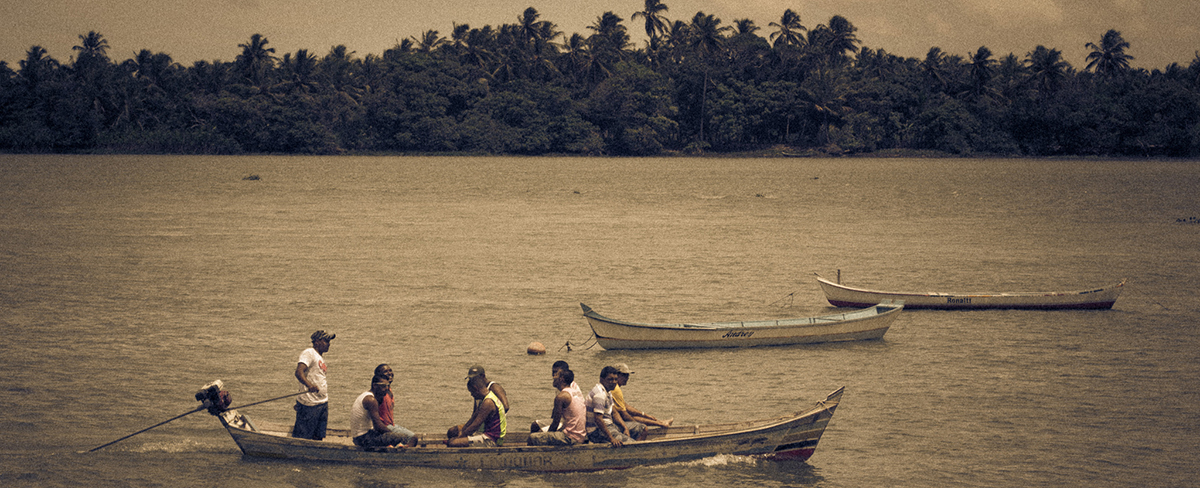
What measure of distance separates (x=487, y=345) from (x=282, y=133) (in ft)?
428

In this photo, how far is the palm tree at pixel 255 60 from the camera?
14875 centimetres

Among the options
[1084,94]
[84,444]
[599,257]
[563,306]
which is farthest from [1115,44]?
[84,444]

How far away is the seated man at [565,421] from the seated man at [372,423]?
1.95 meters

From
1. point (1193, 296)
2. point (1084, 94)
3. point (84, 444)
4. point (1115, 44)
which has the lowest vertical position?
point (84, 444)

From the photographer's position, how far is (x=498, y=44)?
161375 mm

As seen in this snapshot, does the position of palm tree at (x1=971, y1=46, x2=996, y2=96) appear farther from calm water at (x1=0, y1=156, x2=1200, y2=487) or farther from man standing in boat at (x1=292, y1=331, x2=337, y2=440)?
man standing in boat at (x1=292, y1=331, x2=337, y2=440)

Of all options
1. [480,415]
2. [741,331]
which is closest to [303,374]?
[480,415]

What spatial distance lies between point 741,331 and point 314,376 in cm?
1092

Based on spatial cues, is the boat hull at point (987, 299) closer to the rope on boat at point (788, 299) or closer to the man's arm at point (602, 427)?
the rope on boat at point (788, 299)

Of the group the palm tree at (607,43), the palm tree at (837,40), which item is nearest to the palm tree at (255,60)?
the palm tree at (607,43)

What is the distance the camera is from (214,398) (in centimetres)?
1415

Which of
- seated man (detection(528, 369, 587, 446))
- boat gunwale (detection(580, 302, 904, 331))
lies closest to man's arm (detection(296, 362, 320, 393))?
seated man (detection(528, 369, 587, 446))

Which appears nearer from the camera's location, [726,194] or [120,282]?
[120,282]

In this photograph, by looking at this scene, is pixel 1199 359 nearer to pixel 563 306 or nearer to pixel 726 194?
pixel 563 306
